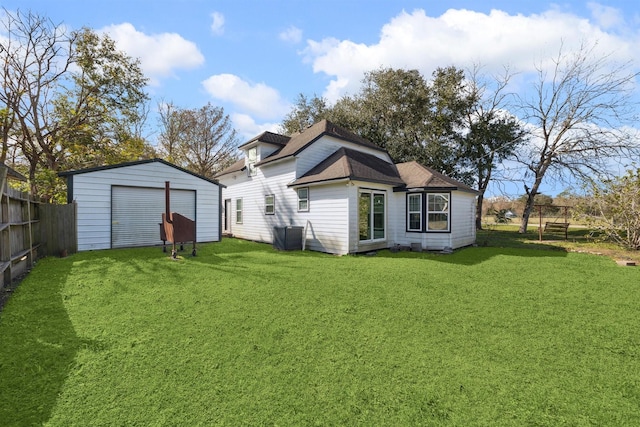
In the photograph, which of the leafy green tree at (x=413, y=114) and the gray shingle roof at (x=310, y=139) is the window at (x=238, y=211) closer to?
the gray shingle roof at (x=310, y=139)

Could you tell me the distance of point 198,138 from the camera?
95.2 ft

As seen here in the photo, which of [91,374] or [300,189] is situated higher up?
[300,189]

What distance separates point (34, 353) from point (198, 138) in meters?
28.7

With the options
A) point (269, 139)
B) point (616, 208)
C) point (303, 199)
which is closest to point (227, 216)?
point (269, 139)

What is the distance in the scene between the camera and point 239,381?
2924 mm

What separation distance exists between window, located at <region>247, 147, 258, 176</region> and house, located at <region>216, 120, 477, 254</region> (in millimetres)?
185

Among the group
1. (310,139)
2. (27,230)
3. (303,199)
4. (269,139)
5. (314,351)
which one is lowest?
(314,351)

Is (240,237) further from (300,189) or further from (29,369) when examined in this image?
(29,369)

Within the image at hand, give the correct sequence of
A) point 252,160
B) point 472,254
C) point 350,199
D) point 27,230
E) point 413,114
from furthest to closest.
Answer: point 413,114 → point 252,160 → point 472,254 → point 350,199 → point 27,230

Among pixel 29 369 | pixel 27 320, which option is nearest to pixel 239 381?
pixel 29 369

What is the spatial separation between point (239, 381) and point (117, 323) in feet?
8.13

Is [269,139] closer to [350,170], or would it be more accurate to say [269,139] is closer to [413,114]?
[350,170]

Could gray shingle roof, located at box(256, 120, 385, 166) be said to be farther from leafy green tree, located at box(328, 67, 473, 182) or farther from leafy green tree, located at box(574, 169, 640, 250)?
leafy green tree, located at box(574, 169, 640, 250)

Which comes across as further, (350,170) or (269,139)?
(269,139)
